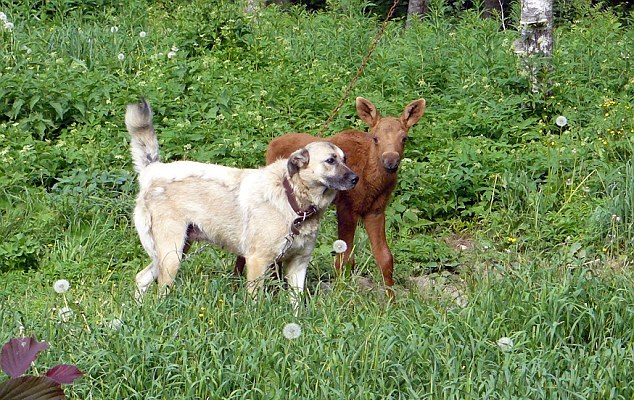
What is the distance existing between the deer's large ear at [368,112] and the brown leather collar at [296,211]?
129cm

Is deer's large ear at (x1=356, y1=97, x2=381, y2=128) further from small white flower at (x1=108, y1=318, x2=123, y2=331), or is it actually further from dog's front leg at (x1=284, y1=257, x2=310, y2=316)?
small white flower at (x1=108, y1=318, x2=123, y2=331)

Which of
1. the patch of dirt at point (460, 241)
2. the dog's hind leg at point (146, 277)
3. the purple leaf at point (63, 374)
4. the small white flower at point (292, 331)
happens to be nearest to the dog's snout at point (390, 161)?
the patch of dirt at point (460, 241)

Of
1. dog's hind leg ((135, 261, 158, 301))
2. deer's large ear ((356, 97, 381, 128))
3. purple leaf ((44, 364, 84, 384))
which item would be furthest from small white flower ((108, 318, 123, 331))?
deer's large ear ((356, 97, 381, 128))

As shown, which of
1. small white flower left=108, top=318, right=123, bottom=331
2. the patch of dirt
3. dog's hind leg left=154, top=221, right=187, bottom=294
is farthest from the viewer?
the patch of dirt

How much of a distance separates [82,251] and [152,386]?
3.04 metres

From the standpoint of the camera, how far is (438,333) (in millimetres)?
5570

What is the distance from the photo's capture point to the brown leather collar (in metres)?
6.78

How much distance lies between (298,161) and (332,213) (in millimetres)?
2181

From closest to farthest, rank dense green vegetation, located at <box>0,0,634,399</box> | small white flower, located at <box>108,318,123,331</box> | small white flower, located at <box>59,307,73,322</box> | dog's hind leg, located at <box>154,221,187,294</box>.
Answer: dense green vegetation, located at <box>0,0,634,399</box>, small white flower, located at <box>108,318,123,331</box>, small white flower, located at <box>59,307,73,322</box>, dog's hind leg, located at <box>154,221,187,294</box>

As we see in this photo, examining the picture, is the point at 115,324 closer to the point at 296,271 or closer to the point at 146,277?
the point at 146,277

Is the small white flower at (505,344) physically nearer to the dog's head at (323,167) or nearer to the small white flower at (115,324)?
the dog's head at (323,167)

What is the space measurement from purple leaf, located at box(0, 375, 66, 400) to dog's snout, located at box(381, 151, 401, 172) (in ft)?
15.5

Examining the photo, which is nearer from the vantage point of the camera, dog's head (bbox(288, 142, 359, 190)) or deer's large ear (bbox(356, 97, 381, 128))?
dog's head (bbox(288, 142, 359, 190))

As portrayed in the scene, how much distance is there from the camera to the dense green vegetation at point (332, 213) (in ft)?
17.4
